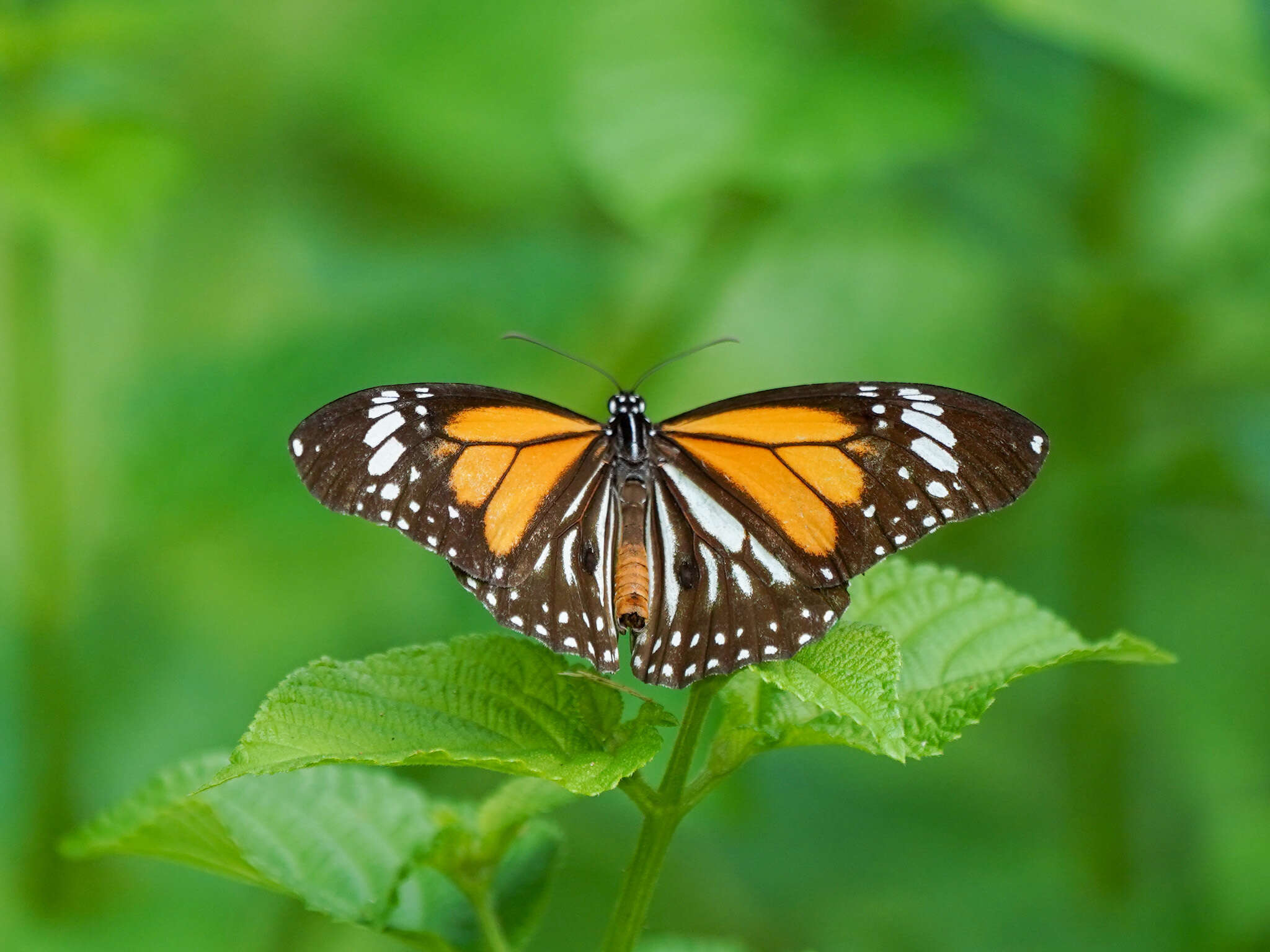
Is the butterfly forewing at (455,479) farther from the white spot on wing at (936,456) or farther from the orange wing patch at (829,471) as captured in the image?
the white spot on wing at (936,456)

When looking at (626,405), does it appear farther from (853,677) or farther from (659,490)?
(853,677)

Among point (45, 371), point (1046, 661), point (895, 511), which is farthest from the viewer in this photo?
point (45, 371)

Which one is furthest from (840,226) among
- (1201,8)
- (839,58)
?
(1201,8)

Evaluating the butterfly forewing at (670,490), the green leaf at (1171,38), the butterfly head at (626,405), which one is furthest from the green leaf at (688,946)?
the green leaf at (1171,38)

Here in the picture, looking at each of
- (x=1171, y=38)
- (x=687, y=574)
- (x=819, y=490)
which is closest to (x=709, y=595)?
(x=687, y=574)

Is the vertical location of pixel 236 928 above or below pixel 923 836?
below

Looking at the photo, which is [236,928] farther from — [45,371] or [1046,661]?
[1046,661]
